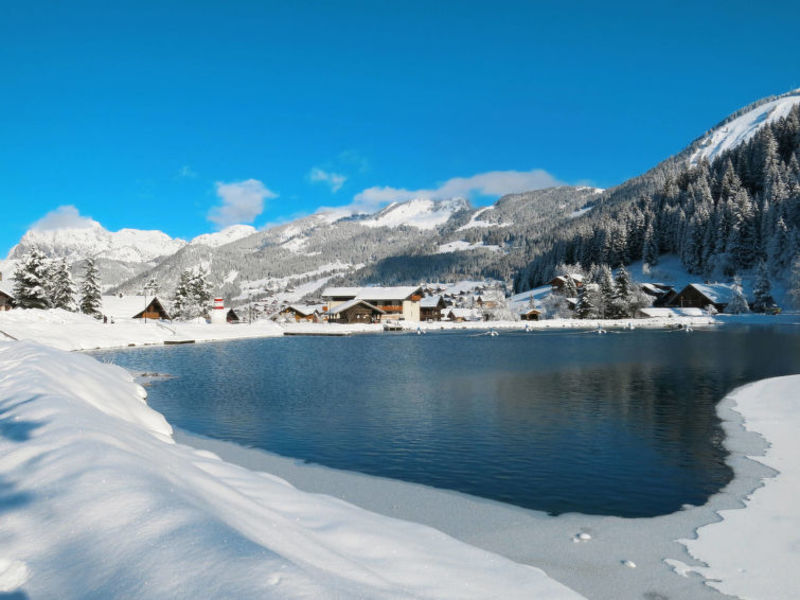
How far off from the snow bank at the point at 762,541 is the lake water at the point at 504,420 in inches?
39.5

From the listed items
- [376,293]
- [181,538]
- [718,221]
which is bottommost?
[181,538]

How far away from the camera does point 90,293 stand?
77.9 metres

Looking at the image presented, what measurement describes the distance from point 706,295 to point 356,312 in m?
75.2

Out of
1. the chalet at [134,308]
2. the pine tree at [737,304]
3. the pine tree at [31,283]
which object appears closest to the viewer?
the pine tree at [31,283]

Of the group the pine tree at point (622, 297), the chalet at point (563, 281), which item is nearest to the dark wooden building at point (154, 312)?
the pine tree at point (622, 297)

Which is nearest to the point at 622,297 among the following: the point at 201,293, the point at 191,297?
the point at 201,293

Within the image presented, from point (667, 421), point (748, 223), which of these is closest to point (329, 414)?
point (667, 421)

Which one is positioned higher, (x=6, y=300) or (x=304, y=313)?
(x=6, y=300)

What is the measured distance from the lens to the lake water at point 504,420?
442 inches

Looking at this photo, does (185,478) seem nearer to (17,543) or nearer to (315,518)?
(315,518)

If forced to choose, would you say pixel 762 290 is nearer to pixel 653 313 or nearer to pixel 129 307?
pixel 653 313

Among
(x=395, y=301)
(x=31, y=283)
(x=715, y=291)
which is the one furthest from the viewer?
(x=395, y=301)

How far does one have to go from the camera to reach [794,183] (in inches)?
4434

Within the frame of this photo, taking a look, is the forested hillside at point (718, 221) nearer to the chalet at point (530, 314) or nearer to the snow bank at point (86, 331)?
the chalet at point (530, 314)
